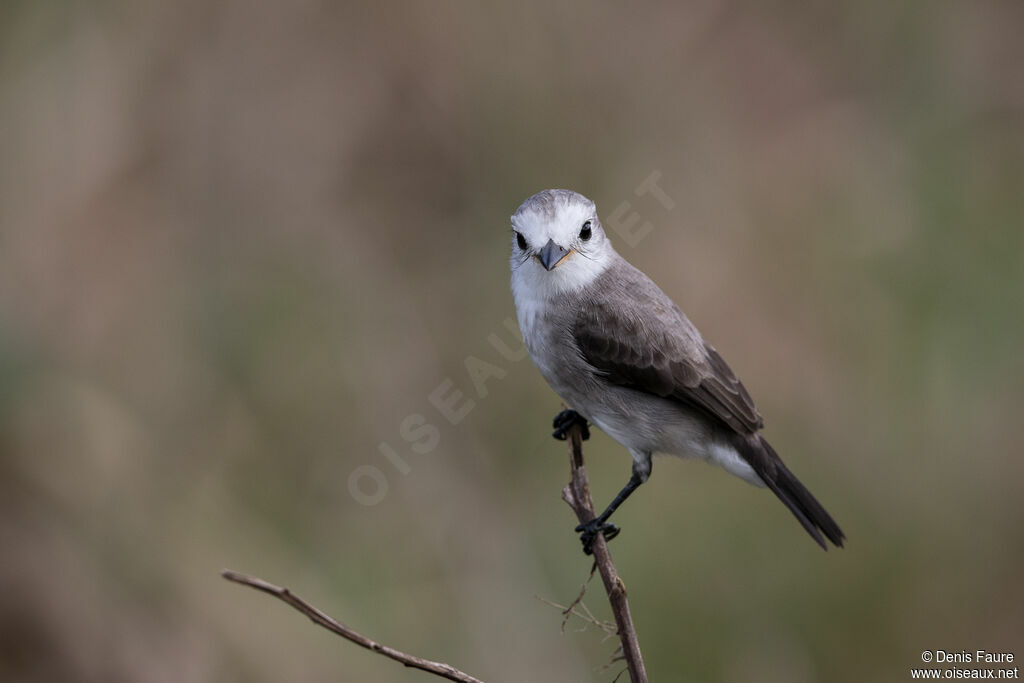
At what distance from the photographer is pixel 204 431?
18.4 ft

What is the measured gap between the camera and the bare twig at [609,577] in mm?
2871

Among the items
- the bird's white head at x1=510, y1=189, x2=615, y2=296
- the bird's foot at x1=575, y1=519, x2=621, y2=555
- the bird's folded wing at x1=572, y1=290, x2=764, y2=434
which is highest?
the bird's white head at x1=510, y1=189, x2=615, y2=296

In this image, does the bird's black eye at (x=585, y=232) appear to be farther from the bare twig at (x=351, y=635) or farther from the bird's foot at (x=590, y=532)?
the bare twig at (x=351, y=635)

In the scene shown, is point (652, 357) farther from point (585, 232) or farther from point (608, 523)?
point (608, 523)

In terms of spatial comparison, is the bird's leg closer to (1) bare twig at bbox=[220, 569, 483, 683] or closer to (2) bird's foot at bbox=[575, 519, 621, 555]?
(2) bird's foot at bbox=[575, 519, 621, 555]

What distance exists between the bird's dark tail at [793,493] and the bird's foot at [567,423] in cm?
79

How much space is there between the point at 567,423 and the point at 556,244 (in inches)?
41.9

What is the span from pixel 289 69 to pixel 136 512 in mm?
2973

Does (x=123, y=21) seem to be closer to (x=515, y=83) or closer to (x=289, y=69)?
(x=289, y=69)

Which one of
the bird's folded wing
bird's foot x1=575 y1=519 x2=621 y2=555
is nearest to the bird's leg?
bird's foot x1=575 y1=519 x2=621 y2=555

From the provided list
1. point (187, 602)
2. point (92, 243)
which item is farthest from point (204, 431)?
point (92, 243)

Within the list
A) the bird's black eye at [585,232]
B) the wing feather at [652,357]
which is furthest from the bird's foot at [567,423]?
the bird's black eye at [585,232]

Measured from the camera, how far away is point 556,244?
4.15 metres

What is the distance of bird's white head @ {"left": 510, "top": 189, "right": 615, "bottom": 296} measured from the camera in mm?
4168
